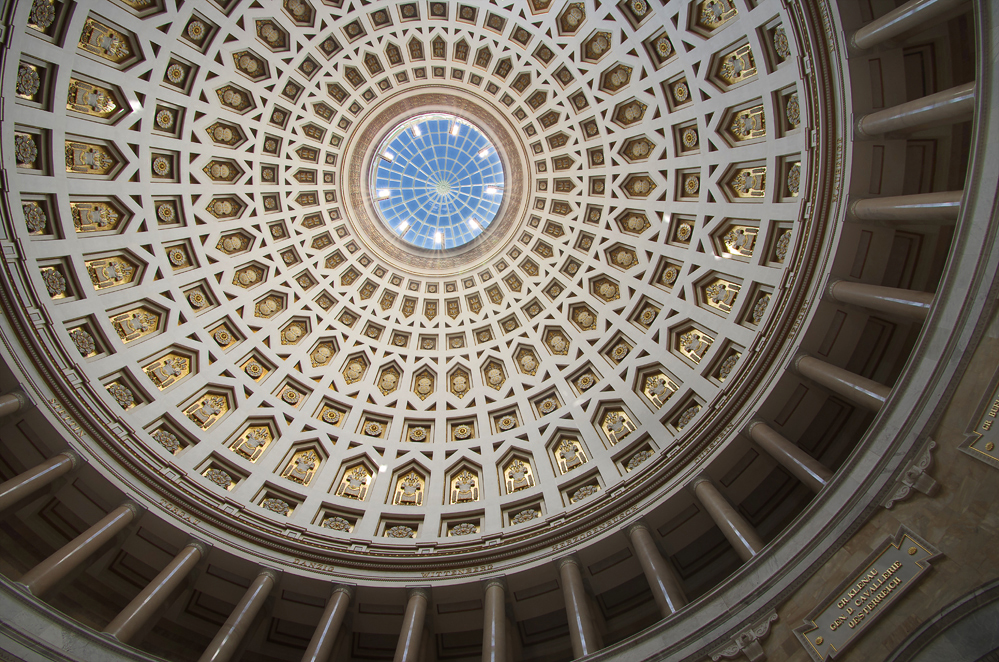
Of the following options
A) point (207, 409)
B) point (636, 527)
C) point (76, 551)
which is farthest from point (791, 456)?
point (207, 409)

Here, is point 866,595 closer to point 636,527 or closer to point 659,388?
point 636,527

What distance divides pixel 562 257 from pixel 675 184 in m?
7.67

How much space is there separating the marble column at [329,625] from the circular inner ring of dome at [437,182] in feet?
69.3

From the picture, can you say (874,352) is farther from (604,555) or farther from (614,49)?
(614,49)

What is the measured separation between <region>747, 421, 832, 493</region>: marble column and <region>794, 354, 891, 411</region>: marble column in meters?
2.16

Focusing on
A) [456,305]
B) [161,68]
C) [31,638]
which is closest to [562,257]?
[456,305]

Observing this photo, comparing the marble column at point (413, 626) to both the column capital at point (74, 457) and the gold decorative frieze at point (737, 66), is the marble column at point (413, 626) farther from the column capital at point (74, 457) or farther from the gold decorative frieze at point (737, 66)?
the gold decorative frieze at point (737, 66)

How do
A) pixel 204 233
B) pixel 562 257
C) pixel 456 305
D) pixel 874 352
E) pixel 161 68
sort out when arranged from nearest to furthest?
pixel 874 352 → pixel 161 68 → pixel 204 233 → pixel 562 257 → pixel 456 305

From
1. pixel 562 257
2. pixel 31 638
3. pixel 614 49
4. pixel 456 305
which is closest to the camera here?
pixel 31 638

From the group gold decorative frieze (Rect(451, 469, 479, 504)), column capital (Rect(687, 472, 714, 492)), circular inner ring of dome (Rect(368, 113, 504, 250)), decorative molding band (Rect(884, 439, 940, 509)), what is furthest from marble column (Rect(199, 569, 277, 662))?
circular inner ring of dome (Rect(368, 113, 504, 250))

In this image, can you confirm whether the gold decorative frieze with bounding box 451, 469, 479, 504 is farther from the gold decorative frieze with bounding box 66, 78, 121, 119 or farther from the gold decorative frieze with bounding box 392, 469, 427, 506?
the gold decorative frieze with bounding box 66, 78, 121, 119

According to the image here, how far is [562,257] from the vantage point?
1185 inches

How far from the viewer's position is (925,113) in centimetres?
1334

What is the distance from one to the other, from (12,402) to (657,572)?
21.5 m
